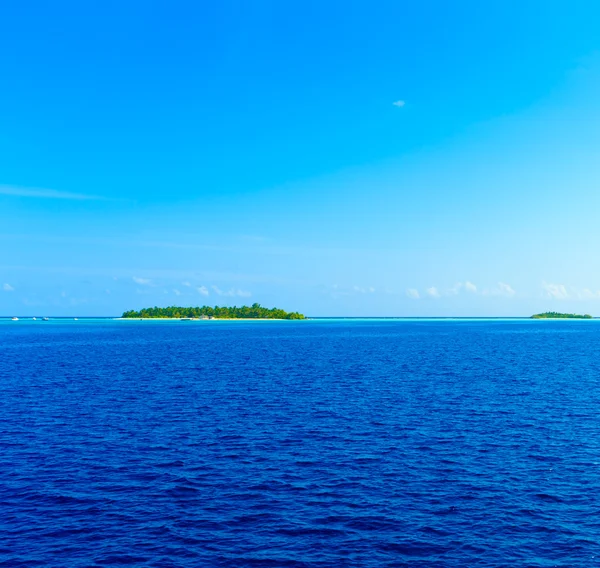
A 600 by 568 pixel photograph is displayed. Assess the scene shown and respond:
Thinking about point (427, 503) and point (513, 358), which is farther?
point (513, 358)

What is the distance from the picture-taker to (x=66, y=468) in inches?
1593

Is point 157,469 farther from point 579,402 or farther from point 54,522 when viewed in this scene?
point 579,402

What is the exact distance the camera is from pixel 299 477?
38.8 meters

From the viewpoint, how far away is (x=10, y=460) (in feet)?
139

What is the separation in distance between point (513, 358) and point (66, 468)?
408 ft

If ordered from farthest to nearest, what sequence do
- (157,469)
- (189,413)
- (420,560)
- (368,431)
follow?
(189,413), (368,431), (157,469), (420,560)

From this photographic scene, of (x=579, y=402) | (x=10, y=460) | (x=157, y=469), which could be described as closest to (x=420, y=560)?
(x=157, y=469)

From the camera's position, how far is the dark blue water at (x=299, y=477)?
93.1 ft

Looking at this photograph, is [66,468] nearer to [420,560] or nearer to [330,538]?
[330,538]

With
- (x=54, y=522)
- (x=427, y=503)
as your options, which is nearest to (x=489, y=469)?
(x=427, y=503)

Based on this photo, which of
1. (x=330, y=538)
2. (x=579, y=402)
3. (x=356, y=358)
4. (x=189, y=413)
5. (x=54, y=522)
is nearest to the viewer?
(x=330, y=538)

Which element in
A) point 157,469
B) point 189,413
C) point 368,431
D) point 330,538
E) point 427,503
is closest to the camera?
point 330,538

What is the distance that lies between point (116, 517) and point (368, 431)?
27.9 metres

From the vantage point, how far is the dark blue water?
28.4 m
